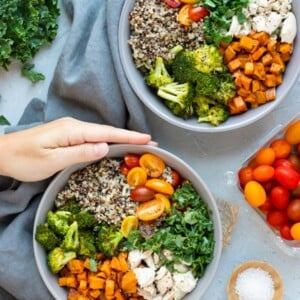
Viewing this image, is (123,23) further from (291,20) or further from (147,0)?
(291,20)

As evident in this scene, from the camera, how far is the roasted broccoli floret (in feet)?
5.94

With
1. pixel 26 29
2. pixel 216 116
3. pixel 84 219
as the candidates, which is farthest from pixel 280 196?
pixel 26 29

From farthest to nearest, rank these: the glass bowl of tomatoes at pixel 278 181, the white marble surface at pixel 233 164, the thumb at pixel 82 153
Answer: the white marble surface at pixel 233 164 → the glass bowl of tomatoes at pixel 278 181 → the thumb at pixel 82 153

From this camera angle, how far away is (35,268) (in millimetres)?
1870

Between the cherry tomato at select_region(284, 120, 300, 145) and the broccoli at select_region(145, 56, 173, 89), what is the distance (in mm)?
341

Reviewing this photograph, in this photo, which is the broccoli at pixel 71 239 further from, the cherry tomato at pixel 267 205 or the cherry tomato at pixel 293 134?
the cherry tomato at pixel 293 134

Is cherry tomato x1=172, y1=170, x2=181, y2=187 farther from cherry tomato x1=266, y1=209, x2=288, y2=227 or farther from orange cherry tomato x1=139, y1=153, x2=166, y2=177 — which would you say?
cherry tomato x1=266, y1=209, x2=288, y2=227

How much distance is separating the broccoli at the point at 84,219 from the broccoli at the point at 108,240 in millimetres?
35

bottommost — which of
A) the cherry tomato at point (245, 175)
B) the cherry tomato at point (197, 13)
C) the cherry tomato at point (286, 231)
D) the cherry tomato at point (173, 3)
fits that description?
the cherry tomato at point (286, 231)

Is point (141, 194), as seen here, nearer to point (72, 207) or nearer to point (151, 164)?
point (151, 164)

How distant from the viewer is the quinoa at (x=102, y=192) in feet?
5.97

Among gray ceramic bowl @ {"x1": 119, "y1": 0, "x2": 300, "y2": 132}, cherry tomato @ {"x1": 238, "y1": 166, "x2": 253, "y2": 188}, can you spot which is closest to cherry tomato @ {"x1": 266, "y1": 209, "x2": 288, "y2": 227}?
cherry tomato @ {"x1": 238, "y1": 166, "x2": 253, "y2": 188}

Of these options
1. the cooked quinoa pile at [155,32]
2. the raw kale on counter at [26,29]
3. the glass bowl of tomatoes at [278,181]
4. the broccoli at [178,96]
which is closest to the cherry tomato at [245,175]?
the glass bowl of tomatoes at [278,181]

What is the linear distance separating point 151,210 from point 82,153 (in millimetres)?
233
